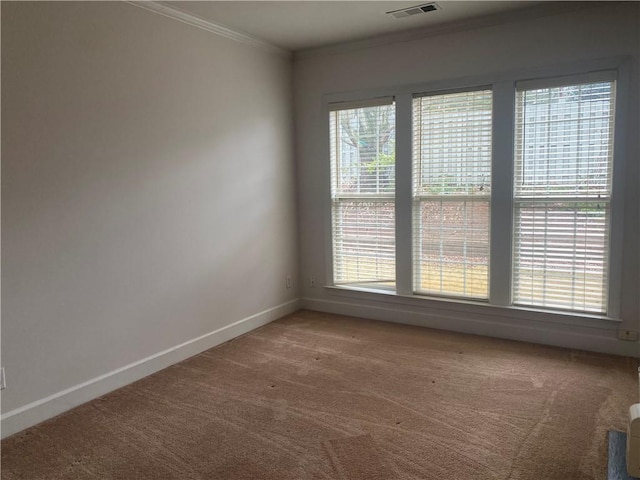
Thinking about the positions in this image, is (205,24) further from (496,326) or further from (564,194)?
(496,326)

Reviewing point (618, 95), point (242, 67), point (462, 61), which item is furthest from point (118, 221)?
point (618, 95)

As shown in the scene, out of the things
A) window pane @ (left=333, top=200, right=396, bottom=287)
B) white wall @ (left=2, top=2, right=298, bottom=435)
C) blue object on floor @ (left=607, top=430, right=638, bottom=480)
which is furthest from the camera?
window pane @ (left=333, top=200, right=396, bottom=287)

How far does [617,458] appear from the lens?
5.51ft

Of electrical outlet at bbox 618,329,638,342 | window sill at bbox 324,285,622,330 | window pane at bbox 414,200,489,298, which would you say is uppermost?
window pane at bbox 414,200,489,298

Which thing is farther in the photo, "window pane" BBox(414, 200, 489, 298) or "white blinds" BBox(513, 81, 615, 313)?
"window pane" BBox(414, 200, 489, 298)

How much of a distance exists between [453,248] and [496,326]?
0.74 meters

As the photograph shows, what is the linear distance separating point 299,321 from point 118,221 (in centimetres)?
204

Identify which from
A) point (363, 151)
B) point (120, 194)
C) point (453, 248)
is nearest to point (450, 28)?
point (363, 151)

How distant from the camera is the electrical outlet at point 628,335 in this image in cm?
347

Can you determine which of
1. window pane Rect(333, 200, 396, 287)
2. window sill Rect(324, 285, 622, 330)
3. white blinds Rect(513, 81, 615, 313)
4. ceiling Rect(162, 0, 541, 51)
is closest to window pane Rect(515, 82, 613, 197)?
white blinds Rect(513, 81, 615, 313)

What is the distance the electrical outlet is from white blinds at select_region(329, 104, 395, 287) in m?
1.86

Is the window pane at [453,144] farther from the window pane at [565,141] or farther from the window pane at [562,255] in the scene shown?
the window pane at [562,255]

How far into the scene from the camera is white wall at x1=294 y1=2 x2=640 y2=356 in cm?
340

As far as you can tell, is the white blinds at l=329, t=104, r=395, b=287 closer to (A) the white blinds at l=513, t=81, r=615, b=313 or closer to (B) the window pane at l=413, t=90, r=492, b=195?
(B) the window pane at l=413, t=90, r=492, b=195
